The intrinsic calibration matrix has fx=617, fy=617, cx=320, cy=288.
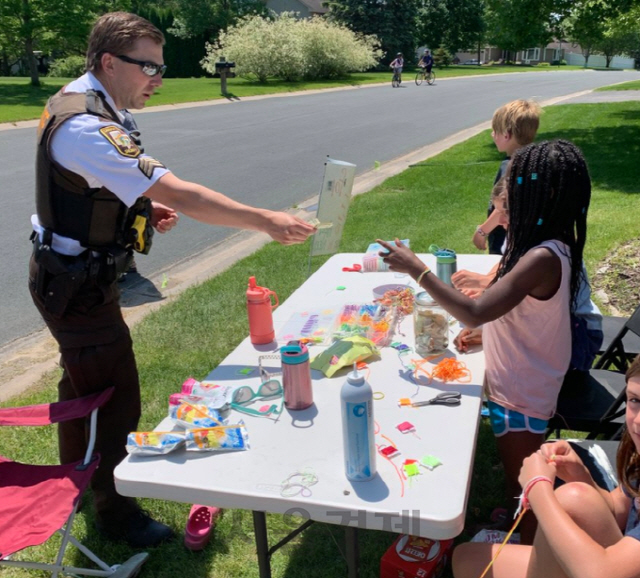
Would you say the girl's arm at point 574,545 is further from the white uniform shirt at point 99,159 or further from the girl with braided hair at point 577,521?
the white uniform shirt at point 99,159

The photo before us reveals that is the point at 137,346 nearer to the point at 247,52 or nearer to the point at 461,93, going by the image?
the point at 461,93

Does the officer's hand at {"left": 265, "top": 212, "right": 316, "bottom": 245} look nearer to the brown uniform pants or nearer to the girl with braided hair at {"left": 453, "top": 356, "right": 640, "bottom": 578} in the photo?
the brown uniform pants

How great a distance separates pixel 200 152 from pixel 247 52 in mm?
20770

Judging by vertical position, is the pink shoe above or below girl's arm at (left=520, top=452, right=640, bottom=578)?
below

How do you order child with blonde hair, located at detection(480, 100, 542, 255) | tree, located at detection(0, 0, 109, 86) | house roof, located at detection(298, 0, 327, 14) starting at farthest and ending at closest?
house roof, located at detection(298, 0, 327, 14) < tree, located at detection(0, 0, 109, 86) < child with blonde hair, located at detection(480, 100, 542, 255)

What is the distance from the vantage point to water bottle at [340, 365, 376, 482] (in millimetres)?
1703

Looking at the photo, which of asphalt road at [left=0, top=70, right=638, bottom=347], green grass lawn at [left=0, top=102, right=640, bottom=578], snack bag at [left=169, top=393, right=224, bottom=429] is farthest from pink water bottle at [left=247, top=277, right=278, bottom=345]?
asphalt road at [left=0, top=70, right=638, bottom=347]

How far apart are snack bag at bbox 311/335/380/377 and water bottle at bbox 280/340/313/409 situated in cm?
25

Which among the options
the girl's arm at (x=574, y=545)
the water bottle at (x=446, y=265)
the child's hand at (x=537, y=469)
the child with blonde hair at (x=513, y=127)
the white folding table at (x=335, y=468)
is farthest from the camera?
the child with blonde hair at (x=513, y=127)

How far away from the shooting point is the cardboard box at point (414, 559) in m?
2.38

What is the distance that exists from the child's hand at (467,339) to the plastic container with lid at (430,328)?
0.21 ft

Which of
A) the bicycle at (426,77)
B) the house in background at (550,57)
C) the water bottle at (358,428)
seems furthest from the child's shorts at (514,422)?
the house in background at (550,57)

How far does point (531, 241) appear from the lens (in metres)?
2.39

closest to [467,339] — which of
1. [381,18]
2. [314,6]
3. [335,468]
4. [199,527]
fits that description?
[335,468]
